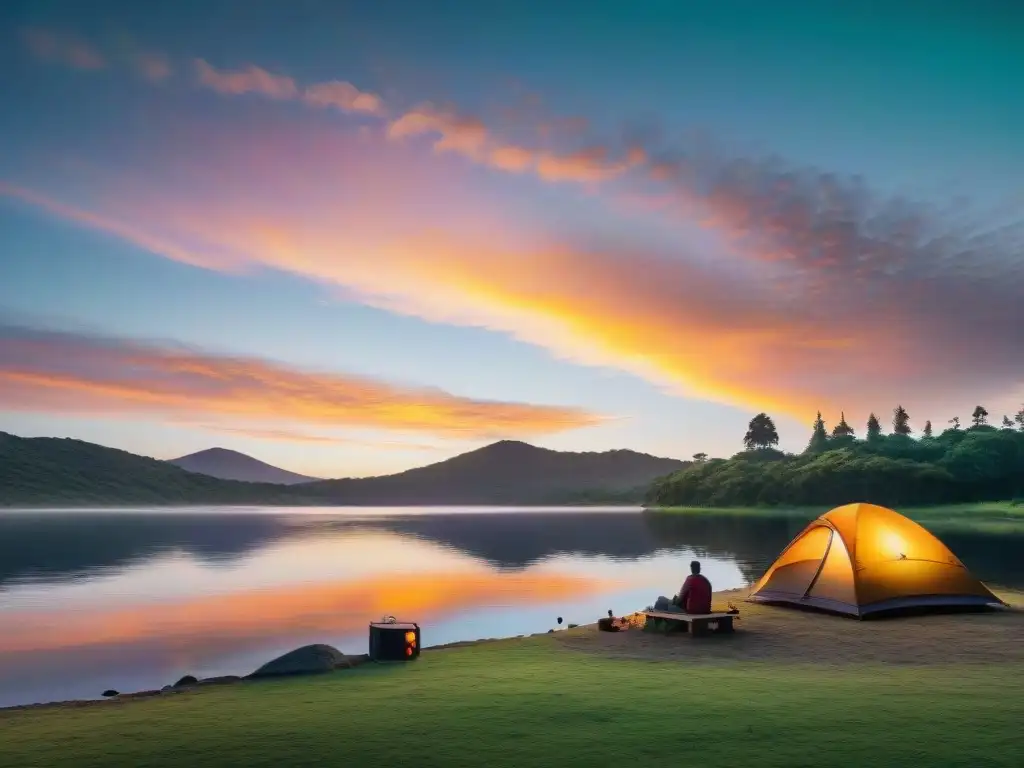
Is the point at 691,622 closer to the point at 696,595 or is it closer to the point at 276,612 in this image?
the point at 696,595

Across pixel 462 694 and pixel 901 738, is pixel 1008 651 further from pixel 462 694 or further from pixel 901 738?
pixel 462 694

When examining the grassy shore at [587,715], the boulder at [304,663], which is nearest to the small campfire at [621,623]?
the grassy shore at [587,715]

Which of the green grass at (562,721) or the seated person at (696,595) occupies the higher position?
the seated person at (696,595)

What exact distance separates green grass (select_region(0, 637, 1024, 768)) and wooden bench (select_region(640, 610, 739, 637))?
162 inches

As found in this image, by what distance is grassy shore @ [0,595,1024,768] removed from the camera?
10141mm

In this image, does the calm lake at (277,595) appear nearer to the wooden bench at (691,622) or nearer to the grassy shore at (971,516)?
the wooden bench at (691,622)

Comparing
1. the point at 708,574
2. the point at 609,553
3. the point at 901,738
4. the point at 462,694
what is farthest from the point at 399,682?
the point at 609,553

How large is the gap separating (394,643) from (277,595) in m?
27.9

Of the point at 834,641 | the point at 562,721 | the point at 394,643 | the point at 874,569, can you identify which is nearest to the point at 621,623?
the point at 834,641

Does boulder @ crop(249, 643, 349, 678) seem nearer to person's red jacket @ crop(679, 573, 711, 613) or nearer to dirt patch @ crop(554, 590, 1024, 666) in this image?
dirt patch @ crop(554, 590, 1024, 666)

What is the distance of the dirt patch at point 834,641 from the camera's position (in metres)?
17.2

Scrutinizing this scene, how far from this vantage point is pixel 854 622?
73.1 ft

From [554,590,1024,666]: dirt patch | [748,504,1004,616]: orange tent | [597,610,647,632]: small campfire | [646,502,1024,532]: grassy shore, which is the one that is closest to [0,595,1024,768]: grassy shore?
[554,590,1024,666]: dirt patch

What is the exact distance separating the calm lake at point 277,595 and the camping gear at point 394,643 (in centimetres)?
729
